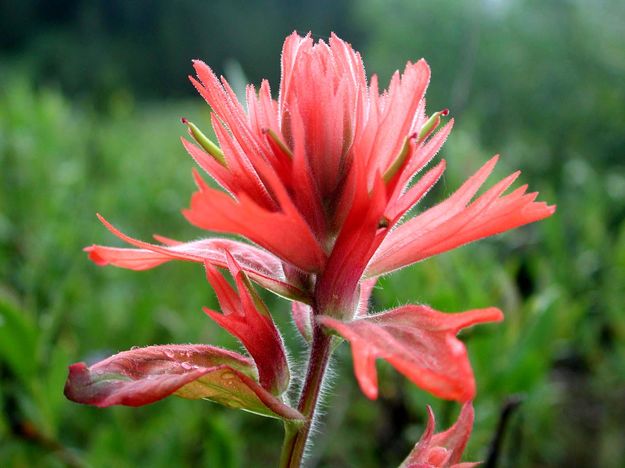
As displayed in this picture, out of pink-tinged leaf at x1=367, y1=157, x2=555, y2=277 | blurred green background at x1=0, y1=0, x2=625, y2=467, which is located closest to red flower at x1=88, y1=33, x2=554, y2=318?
pink-tinged leaf at x1=367, y1=157, x2=555, y2=277

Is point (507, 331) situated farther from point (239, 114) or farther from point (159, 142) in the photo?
point (159, 142)

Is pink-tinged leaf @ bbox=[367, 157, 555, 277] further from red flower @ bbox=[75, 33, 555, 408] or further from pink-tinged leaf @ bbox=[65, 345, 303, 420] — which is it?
pink-tinged leaf @ bbox=[65, 345, 303, 420]

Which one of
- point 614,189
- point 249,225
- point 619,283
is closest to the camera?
point 249,225

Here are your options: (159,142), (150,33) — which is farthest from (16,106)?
(150,33)

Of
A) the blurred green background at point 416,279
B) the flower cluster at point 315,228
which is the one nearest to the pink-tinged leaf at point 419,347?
the flower cluster at point 315,228

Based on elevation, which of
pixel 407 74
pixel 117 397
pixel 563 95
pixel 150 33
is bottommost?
pixel 117 397
